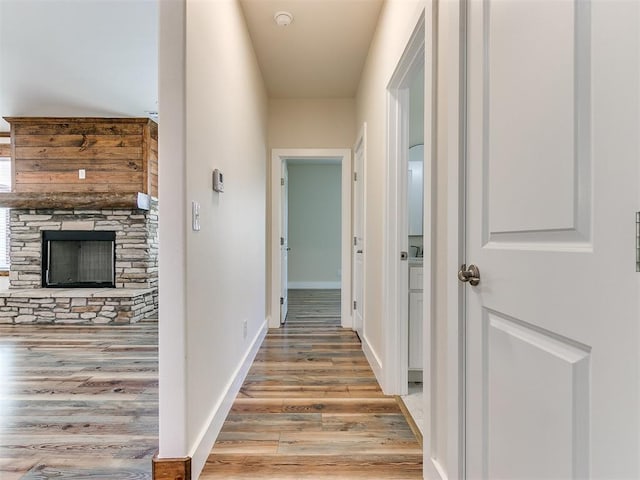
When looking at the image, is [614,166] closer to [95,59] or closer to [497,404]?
[497,404]

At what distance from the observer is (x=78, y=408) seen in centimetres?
206

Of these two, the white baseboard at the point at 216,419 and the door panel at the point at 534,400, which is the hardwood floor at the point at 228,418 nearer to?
the white baseboard at the point at 216,419

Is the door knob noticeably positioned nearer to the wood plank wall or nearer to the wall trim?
the wall trim

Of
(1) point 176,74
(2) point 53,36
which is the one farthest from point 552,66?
(2) point 53,36

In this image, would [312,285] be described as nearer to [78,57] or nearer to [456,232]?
[78,57]

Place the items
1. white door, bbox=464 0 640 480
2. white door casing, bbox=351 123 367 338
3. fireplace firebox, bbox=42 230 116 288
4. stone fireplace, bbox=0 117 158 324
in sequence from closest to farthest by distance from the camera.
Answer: white door, bbox=464 0 640 480, white door casing, bbox=351 123 367 338, stone fireplace, bbox=0 117 158 324, fireplace firebox, bbox=42 230 116 288

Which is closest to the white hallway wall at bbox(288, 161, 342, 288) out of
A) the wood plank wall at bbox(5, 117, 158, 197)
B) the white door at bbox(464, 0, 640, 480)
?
the wood plank wall at bbox(5, 117, 158, 197)

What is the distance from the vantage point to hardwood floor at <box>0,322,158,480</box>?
1550 mm

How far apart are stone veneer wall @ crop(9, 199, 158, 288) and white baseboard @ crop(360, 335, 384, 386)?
320 cm

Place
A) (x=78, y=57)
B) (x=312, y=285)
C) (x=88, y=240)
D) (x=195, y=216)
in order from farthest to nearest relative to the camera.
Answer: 1. (x=312, y=285)
2. (x=88, y=240)
3. (x=78, y=57)
4. (x=195, y=216)

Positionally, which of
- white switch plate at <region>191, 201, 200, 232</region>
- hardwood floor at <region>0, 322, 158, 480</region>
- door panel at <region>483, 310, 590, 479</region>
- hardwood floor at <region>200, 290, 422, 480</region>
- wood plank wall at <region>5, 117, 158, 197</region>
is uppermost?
wood plank wall at <region>5, 117, 158, 197</region>

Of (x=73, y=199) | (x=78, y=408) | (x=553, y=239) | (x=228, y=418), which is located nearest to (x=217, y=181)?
(x=228, y=418)

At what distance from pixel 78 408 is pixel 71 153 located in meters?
3.61

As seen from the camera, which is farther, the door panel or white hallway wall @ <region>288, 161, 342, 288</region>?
white hallway wall @ <region>288, 161, 342, 288</region>
